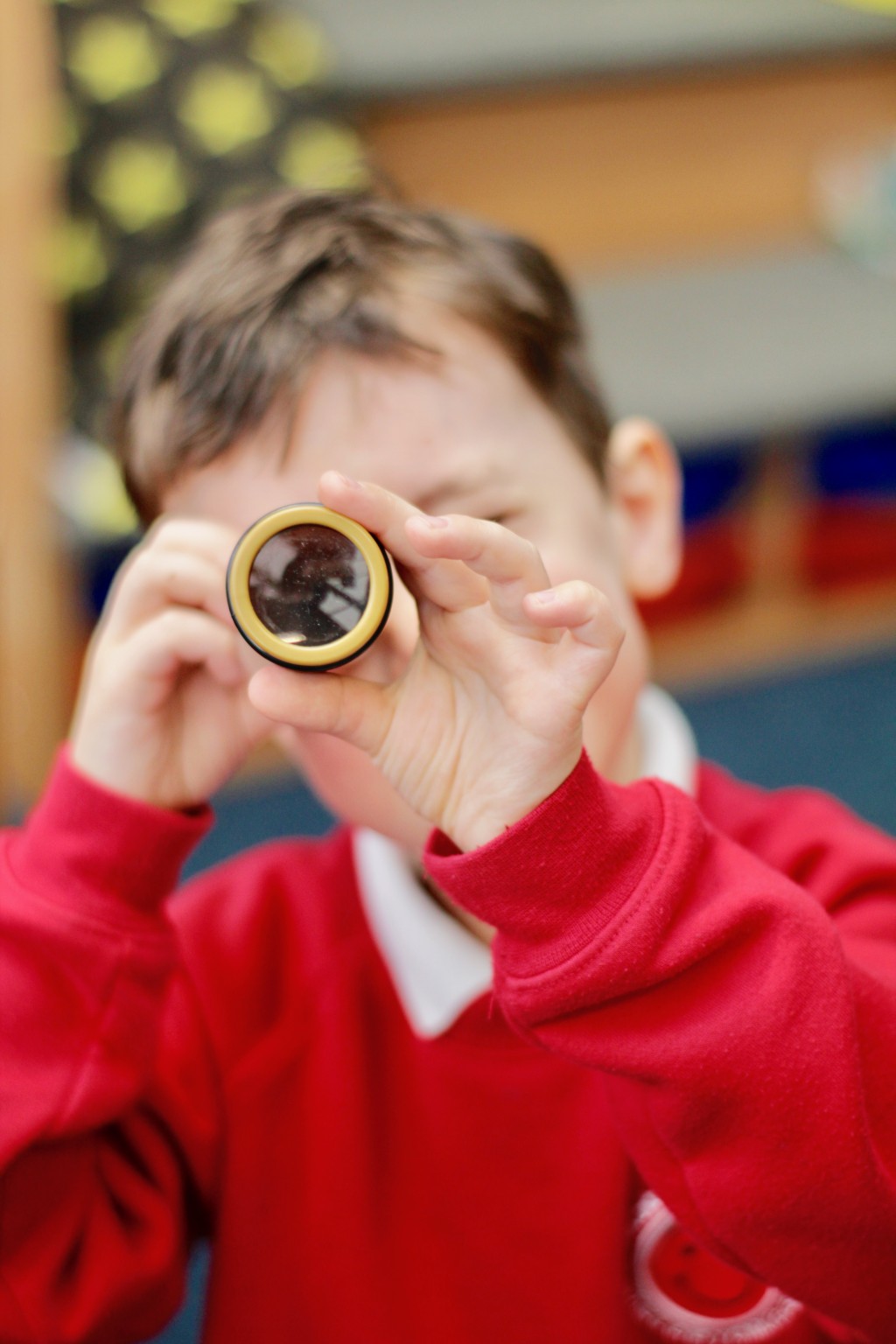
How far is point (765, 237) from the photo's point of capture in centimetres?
245

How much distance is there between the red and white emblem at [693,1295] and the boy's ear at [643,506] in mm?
406

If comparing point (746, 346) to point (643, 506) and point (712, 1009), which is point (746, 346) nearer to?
point (643, 506)

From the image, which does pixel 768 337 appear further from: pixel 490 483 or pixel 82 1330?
pixel 82 1330

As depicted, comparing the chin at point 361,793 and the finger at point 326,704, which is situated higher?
the finger at point 326,704

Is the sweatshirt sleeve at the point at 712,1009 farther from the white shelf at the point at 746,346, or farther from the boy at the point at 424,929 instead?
the white shelf at the point at 746,346

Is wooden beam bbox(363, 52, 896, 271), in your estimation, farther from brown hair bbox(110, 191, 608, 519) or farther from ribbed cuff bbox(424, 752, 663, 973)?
ribbed cuff bbox(424, 752, 663, 973)

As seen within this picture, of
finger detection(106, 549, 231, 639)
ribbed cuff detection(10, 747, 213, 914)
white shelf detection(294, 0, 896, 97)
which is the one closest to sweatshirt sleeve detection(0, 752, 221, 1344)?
ribbed cuff detection(10, 747, 213, 914)

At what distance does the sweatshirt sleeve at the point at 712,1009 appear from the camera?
57cm

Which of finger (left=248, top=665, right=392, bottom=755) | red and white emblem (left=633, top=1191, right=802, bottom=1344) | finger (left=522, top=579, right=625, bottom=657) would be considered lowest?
red and white emblem (left=633, top=1191, right=802, bottom=1344)

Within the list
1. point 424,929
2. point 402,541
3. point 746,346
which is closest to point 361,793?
point 424,929

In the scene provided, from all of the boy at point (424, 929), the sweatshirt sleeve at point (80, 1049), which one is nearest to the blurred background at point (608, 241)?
the boy at point (424, 929)

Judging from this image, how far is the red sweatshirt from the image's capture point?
58 cm

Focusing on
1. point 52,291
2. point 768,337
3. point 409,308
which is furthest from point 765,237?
point 409,308

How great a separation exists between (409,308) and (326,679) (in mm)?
262
